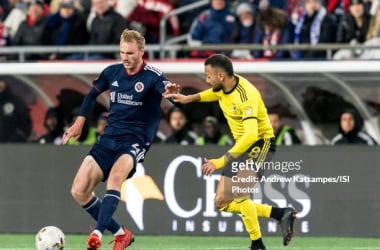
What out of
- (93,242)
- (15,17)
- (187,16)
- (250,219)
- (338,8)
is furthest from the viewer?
(15,17)

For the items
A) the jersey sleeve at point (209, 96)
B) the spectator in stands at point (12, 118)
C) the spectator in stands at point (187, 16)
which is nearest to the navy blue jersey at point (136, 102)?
the jersey sleeve at point (209, 96)

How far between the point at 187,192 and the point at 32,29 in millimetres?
4746

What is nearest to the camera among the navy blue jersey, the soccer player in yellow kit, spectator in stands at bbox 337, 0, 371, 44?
the soccer player in yellow kit

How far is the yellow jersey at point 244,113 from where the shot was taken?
1246cm

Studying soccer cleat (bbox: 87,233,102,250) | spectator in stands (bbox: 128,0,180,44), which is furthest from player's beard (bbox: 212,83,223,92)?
spectator in stands (bbox: 128,0,180,44)

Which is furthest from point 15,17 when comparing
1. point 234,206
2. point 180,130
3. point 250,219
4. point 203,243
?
point 250,219

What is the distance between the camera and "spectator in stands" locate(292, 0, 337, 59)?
1777cm

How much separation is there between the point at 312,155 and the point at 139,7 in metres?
4.57

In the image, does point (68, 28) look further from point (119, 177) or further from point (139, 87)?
point (119, 177)

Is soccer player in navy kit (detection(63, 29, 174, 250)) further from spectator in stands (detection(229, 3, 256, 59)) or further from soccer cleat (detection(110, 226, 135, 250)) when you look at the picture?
spectator in stands (detection(229, 3, 256, 59))

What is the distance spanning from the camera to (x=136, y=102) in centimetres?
1265

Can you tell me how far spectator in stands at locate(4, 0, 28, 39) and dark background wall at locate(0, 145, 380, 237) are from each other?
157 inches

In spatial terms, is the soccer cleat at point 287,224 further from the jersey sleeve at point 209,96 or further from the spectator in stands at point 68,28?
the spectator in stands at point 68,28

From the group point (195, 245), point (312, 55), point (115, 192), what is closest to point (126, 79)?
point (115, 192)
